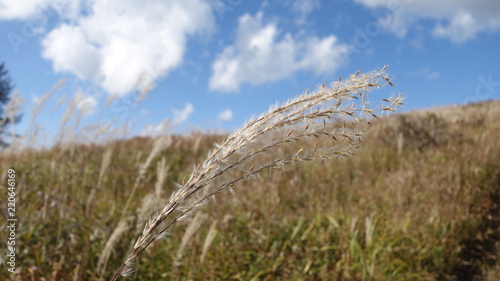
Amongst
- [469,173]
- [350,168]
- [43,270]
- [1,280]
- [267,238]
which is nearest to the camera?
[1,280]

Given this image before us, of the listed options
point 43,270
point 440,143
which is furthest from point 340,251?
point 440,143

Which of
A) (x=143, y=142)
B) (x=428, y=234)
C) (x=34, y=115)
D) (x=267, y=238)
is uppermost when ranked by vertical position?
(x=143, y=142)

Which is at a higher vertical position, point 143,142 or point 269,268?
point 143,142

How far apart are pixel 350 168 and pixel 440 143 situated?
3480 millimetres

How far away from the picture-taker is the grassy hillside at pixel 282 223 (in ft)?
11.5

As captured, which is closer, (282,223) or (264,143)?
(264,143)

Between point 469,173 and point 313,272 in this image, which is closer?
point 313,272

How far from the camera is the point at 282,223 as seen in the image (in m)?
4.71

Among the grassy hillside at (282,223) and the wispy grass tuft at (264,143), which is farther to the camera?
the grassy hillside at (282,223)

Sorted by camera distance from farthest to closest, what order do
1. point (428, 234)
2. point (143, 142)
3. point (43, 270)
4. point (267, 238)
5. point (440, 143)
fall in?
1. point (143, 142)
2. point (440, 143)
3. point (428, 234)
4. point (267, 238)
5. point (43, 270)

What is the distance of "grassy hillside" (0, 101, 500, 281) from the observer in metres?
3.52

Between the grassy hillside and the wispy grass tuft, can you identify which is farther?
the grassy hillside

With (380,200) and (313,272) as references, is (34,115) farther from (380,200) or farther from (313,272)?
(380,200)

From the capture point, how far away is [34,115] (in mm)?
4902
